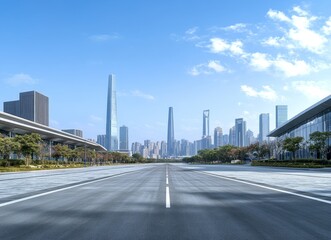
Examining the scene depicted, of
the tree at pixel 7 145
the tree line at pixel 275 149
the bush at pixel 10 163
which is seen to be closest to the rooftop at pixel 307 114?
the tree line at pixel 275 149

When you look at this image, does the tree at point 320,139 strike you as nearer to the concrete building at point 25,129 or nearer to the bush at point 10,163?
the bush at point 10,163

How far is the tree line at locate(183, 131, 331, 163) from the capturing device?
64.6 meters

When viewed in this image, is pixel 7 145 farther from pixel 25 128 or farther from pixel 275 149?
pixel 275 149

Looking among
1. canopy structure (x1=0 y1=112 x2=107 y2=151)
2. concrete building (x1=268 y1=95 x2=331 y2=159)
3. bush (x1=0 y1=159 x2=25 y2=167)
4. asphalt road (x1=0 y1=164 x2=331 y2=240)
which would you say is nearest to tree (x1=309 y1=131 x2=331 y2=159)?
concrete building (x1=268 y1=95 x2=331 y2=159)

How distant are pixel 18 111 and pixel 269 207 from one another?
202911 mm

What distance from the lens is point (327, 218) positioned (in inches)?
361

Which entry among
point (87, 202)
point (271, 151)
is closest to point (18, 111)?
point (271, 151)

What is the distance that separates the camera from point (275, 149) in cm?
10988

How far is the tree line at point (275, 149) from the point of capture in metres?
64.6

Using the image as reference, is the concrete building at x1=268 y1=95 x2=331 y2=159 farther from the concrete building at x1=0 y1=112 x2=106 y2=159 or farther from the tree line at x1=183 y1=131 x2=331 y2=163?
the concrete building at x1=0 y1=112 x2=106 y2=159

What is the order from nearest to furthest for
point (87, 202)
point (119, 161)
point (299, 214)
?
point (299, 214) < point (87, 202) < point (119, 161)

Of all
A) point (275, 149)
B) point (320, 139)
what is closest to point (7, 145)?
point (320, 139)

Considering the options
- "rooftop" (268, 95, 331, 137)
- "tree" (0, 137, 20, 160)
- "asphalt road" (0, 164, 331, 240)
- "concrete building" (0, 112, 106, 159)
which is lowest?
"asphalt road" (0, 164, 331, 240)

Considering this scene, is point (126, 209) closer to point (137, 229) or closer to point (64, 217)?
point (64, 217)
